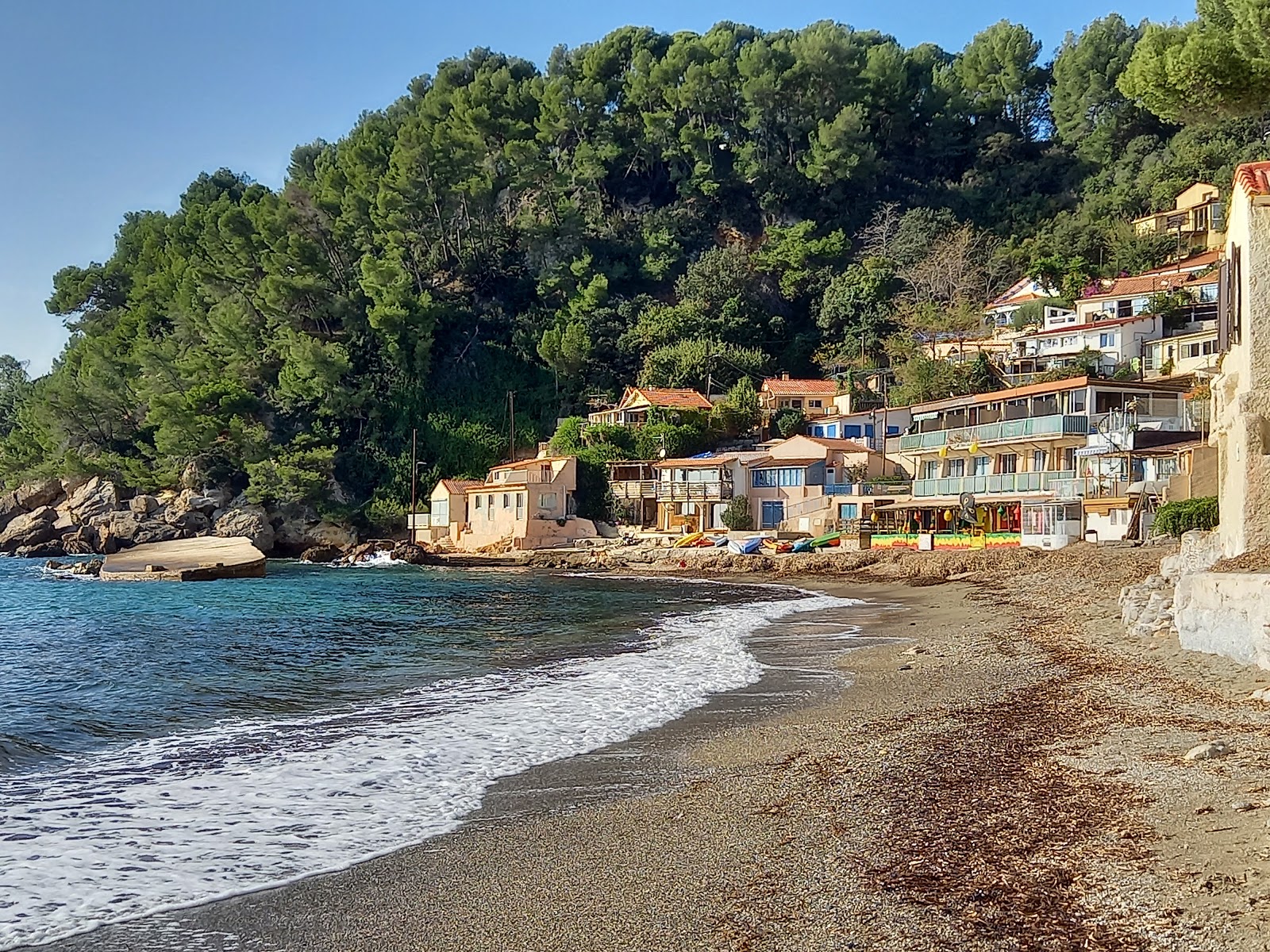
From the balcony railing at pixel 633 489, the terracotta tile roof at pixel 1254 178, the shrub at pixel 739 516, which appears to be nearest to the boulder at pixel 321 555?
the balcony railing at pixel 633 489

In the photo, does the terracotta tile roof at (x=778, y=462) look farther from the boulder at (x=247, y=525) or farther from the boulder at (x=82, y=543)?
the boulder at (x=82, y=543)

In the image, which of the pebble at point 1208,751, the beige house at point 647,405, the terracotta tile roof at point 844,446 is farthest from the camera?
the beige house at point 647,405

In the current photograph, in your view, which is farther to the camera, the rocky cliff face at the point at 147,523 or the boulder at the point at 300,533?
the boulder at the point at 300,533

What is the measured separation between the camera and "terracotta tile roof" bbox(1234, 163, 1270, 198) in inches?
683

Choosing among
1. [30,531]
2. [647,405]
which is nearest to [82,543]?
[30,531]

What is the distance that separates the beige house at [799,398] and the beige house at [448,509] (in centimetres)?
2034

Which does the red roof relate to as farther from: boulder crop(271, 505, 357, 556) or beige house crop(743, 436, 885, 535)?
boulder crop(271, 505, 357, 556)

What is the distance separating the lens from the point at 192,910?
611 cm

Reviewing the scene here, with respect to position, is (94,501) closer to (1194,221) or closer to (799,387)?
(799,387)

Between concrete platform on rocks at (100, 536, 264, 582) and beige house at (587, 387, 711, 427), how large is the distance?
80.3 feet

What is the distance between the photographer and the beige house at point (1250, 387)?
1566cm

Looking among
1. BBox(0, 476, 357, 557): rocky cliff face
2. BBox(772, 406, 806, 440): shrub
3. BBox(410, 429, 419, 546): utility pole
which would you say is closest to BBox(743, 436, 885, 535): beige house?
BBox(772, 406, 806, 440): shrub

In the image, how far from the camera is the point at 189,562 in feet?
153

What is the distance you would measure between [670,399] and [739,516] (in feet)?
42.0
